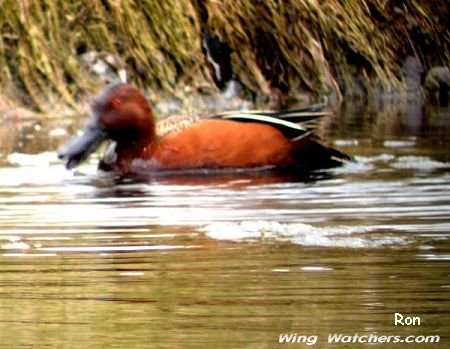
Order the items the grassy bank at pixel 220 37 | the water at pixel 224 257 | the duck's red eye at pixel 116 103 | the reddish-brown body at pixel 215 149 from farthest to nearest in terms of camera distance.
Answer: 1. the grassy bank at pixel 220 37
2. the duck's red eye at pixel 116 103
3. the reddish-brown body at pixel 215 149
4. the water at pixel 224 257

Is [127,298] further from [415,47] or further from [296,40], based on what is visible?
[415,47]

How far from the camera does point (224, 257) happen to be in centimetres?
505

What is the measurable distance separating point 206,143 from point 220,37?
7314 mm

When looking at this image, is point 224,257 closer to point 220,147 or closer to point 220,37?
point 220,147

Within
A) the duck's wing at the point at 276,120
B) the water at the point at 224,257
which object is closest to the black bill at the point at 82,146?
the water at the point at 224,257

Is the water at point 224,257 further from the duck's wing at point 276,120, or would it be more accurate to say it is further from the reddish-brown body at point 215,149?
the duck's wing at point 276,120

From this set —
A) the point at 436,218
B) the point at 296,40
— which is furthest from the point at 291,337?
the point at 296,40

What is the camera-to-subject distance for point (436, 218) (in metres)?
5.98

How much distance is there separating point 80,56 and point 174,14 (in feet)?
3.33

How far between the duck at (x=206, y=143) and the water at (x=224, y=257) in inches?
10.2

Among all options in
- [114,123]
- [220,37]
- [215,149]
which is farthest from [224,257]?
[220,37]

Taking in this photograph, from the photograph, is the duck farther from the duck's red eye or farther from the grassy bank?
the grassy bank

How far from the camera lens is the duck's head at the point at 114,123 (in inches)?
347

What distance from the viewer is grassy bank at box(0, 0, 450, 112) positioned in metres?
14.1
